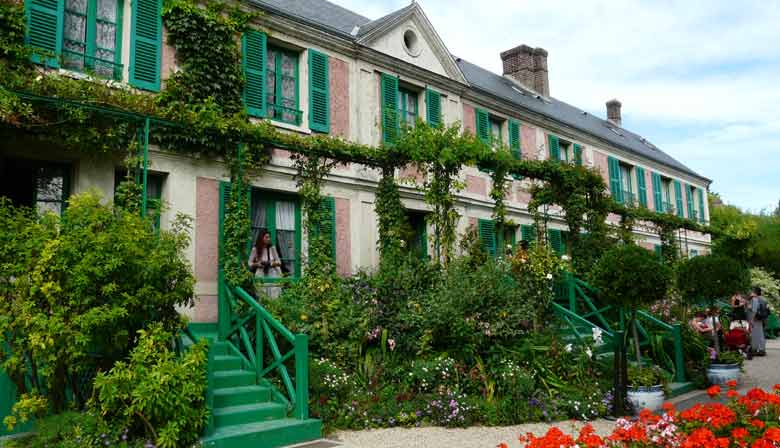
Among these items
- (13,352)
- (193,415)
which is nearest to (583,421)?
(193,415)

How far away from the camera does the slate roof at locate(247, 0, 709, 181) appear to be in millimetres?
11211

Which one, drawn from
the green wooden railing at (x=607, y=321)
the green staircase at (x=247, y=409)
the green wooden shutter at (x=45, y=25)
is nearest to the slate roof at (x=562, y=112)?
the green wooden railing at (x=607, y=321)

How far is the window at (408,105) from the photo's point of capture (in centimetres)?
1255

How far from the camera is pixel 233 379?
22.2ft

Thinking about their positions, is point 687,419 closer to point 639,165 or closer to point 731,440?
point 731,440

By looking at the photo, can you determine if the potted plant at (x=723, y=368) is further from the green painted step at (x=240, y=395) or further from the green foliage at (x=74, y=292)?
the green foliage at (x=74, y=292)

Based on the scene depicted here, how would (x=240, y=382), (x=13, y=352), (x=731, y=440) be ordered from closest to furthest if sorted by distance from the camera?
(x=731, y=440) < (x=13, y=352) < (x=240, y=382)

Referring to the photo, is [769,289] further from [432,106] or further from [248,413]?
[248,413]

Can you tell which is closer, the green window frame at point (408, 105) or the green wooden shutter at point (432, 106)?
the green window frame at point (408, 105)

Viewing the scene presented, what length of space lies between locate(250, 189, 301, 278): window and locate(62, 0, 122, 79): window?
2762 mm

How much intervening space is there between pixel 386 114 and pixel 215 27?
147 inches

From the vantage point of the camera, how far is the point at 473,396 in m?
7.22

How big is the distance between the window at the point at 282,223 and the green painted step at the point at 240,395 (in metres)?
3.01

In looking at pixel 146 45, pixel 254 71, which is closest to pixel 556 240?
pixel 254 71
